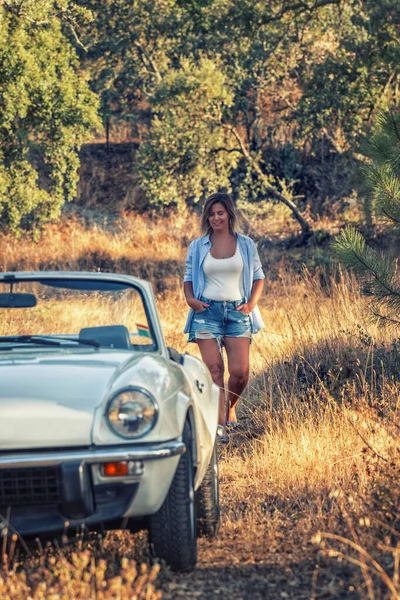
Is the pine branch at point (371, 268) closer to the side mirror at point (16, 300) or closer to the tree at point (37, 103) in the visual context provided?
the side mirror at point (16, 300)

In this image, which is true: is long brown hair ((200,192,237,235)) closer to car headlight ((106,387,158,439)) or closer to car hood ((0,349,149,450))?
car hood ((0,349,149,450))

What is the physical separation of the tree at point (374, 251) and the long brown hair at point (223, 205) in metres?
0.85

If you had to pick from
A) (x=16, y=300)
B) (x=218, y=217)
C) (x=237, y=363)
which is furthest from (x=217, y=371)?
(x=16, y=300)

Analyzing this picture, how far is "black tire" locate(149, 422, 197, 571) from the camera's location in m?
4.08

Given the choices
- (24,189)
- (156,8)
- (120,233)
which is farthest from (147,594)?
(156,8)

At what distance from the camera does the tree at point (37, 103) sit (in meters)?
18.5

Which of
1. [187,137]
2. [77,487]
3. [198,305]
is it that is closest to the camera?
[77,487]

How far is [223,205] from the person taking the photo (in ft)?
25.3

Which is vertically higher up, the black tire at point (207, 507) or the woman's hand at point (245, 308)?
the woman's hand at point (245, 308)

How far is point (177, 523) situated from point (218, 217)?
3.95 meters

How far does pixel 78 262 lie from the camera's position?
76.7ft

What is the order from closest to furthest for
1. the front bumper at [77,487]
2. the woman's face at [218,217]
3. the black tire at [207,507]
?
the front bumper at [77,487]
the black tire at [207,507]
the woman's face at [218,217]

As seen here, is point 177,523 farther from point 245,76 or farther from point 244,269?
point 245,76

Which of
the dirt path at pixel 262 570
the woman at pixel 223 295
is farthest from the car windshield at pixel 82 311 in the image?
the woman at pixel 223 295
